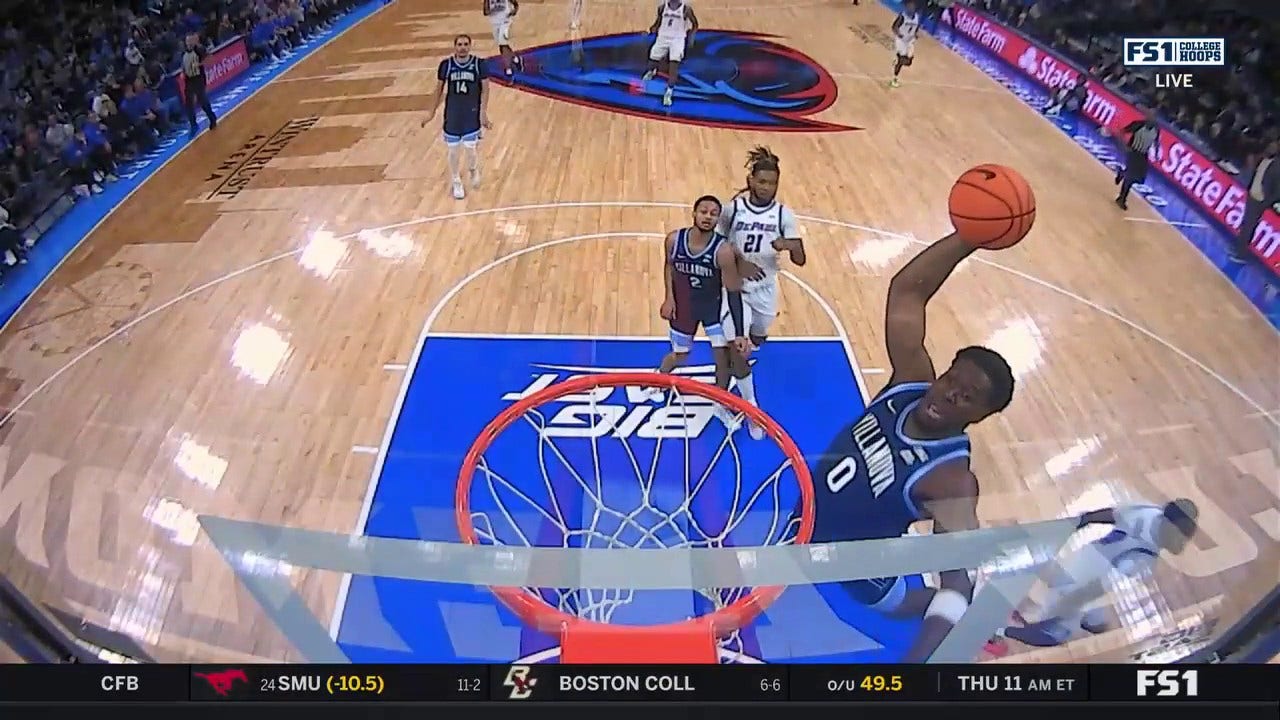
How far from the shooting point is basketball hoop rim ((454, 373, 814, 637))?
1.86 m

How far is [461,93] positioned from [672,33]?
2.34ft

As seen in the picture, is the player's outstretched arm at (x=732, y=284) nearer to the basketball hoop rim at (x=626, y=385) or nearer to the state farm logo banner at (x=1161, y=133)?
the basketball hoop rim at (x=626, y=385)

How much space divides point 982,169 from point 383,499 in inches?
66.4

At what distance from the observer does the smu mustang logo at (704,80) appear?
252cm

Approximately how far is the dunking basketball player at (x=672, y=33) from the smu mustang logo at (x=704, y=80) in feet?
0.07

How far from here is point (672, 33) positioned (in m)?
2.43

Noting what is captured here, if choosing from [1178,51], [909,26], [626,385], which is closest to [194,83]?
[626,385]

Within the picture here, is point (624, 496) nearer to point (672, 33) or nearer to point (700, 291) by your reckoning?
point (700, 291)

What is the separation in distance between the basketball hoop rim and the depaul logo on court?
0.06ft
